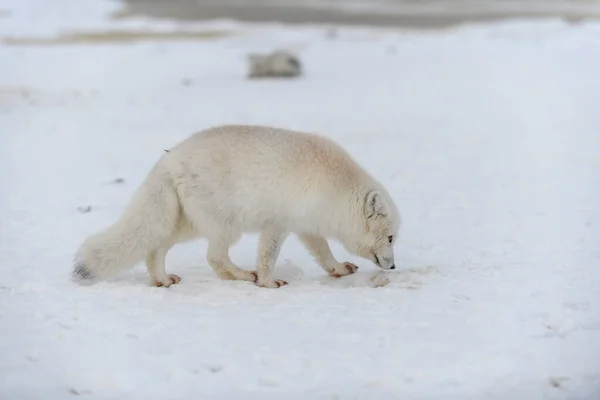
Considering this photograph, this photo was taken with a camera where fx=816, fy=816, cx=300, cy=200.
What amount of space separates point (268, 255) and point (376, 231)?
0.68m

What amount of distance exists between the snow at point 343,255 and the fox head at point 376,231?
20cm

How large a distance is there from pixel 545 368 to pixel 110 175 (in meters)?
5.49

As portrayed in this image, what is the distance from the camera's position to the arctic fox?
15.7 ft

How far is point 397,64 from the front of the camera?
50.9ft

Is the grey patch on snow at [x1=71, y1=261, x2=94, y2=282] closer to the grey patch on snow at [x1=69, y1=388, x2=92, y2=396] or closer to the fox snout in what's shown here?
the grey patch on snow at [x1=69, y1=388, x2=92, y2=396]

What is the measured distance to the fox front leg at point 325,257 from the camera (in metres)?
5.25

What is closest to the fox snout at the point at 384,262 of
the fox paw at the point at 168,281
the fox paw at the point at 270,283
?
the fox paw at the point at 270,283

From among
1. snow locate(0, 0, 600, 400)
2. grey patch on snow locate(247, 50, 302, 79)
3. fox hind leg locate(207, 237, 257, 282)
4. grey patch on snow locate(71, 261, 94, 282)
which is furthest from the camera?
grey patch on snow locate(247, 50, 302, 79)

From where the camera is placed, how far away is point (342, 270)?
5.27 meters

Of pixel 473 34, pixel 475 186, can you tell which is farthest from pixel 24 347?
pixel 473 34

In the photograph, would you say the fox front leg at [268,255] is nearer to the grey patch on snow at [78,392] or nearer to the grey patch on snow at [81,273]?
the grey patch on snow at [81,273]

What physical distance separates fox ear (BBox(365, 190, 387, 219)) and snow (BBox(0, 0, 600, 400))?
441mm

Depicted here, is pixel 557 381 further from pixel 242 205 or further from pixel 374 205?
pixel 242 205

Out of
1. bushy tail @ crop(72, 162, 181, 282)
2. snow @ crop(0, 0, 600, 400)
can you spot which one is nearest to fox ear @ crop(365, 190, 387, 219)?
snow @ crop(0, 0, 600, 400)
